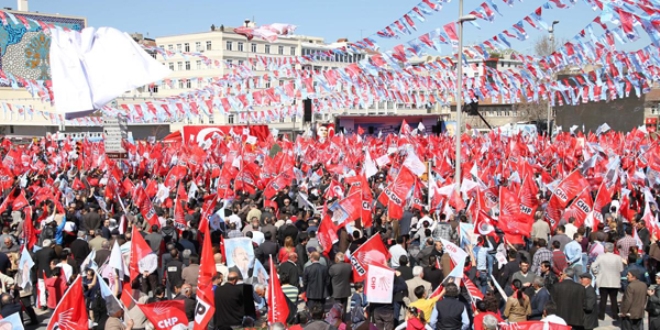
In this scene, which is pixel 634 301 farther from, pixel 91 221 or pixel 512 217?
pixel 91 221

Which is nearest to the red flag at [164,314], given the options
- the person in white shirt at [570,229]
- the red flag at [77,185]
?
the person in white shirt at [570,229]

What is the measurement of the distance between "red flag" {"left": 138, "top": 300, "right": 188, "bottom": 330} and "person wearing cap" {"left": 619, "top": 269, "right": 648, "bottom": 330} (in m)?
5.74

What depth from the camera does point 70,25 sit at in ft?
253

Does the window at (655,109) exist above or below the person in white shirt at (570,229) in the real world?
above

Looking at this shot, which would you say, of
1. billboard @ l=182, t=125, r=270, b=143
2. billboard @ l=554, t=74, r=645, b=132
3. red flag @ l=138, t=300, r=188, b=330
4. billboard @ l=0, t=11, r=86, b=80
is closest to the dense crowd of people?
red flag @ l=138, t=300, r=188, b=330

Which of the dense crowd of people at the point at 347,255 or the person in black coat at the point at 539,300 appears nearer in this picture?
the person in black coat at the point at 539,300

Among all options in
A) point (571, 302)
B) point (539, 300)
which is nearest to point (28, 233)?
point (539, 300)

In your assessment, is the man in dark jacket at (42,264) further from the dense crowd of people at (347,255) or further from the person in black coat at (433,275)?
the person in black coat at (433,275)

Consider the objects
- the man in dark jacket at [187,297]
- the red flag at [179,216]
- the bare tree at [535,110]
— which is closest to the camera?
the man in dark jacket at [187,297]

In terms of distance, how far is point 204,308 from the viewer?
28.4ft

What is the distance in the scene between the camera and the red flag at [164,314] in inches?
320

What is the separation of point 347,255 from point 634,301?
14.2ft

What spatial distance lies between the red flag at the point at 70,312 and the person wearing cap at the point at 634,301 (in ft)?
22.5

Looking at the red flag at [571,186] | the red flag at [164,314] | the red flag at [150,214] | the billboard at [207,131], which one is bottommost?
the red flag at [164,314]
